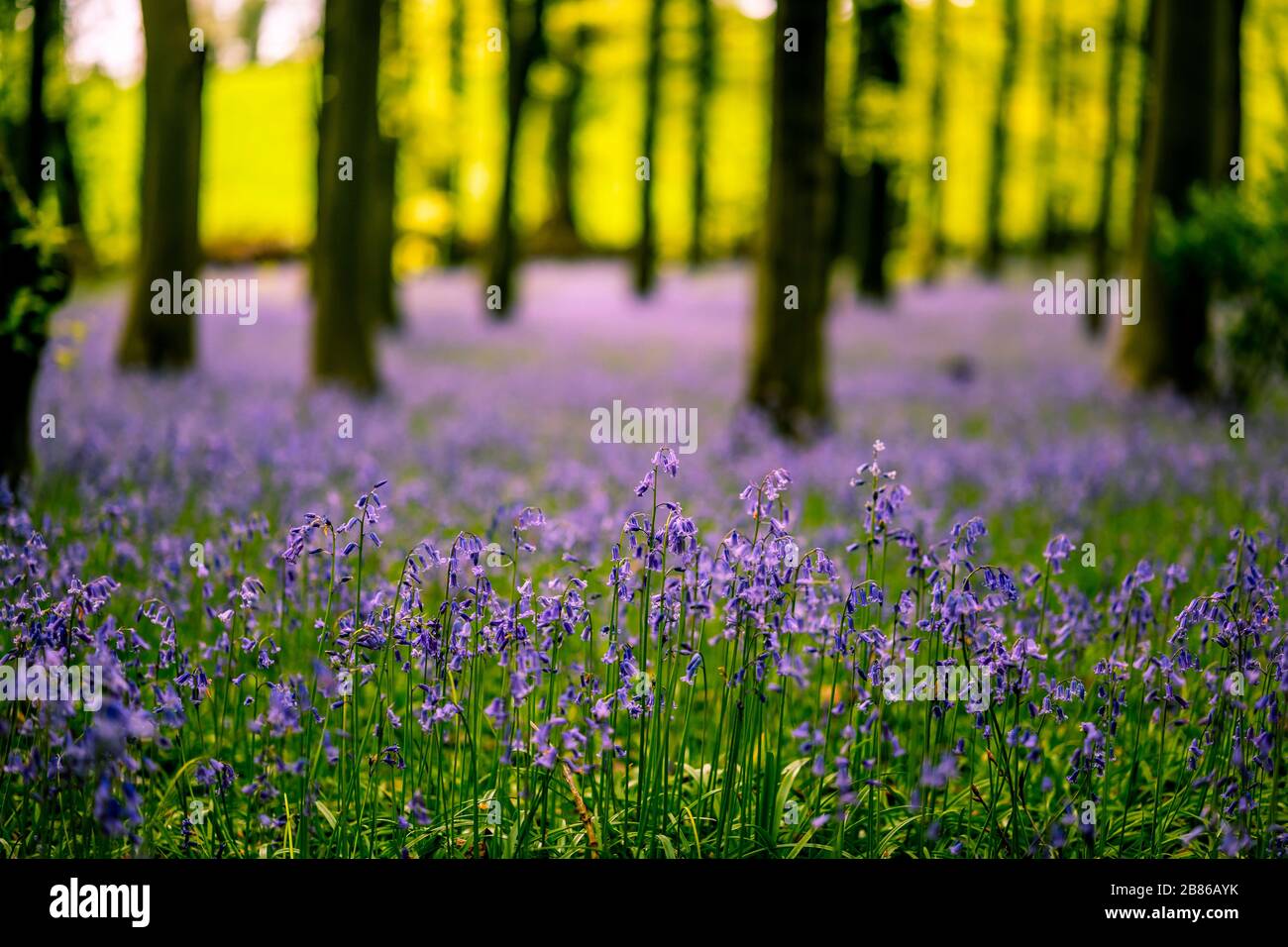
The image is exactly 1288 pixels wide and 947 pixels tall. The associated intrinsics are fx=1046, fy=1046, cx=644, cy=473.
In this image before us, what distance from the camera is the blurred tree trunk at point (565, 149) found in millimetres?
33344

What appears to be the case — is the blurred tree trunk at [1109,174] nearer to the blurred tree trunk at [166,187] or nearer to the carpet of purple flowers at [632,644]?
the carpet of purple flowers at [632,644]

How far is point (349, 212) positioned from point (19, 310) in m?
7.63

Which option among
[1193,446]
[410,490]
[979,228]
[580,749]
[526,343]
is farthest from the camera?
[979,228]

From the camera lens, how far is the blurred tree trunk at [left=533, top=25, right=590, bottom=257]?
3334 cm

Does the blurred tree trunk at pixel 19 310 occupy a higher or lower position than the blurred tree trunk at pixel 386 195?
lower

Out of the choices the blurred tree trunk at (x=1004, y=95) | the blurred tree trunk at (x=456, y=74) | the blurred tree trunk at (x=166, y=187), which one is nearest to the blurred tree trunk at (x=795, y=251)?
the blurred tree trunk at (x=166, y=187)

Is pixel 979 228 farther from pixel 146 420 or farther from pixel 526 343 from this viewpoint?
pixel 146 420

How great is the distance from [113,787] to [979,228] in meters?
51.5

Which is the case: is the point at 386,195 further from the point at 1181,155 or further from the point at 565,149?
the point at 565,149

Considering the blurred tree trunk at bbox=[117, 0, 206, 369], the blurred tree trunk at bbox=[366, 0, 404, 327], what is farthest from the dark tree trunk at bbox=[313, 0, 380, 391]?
the blurred tree trunk at bbox=[366, 0, 404, 327]

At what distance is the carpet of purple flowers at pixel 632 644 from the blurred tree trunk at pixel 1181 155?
2769 mm

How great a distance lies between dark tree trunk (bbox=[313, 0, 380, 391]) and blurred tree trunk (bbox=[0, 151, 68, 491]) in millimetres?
6488

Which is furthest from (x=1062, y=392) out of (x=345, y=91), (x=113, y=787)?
(x=113, y=787)

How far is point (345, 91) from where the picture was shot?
Result: 12.6 m
